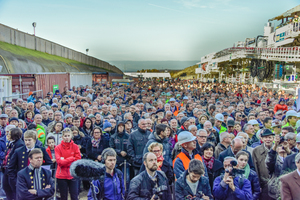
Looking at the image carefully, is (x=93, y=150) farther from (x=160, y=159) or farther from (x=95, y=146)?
(x=160, y=159)

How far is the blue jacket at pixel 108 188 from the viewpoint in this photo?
3.44m

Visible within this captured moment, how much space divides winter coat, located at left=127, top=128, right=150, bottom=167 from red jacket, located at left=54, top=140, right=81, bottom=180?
1.05 meters

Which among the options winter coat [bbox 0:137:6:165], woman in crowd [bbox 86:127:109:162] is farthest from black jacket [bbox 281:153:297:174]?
winter coat [bbox 0:137:6:165]

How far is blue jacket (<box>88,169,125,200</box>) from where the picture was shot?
3.44m

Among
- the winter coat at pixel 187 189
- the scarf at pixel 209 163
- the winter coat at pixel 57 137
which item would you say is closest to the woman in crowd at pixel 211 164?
the scarf at pixel 209 163

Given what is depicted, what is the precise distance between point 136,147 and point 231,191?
2.40 meters

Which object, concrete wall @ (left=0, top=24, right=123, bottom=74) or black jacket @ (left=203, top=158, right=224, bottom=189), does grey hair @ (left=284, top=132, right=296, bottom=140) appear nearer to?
black jacket @ (left=203, top=158, right=224, bottom=189)

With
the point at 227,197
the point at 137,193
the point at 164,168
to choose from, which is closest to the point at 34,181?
the point at 137,193

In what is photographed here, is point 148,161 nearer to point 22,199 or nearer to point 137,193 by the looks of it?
point 137,193

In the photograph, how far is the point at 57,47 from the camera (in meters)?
36.4

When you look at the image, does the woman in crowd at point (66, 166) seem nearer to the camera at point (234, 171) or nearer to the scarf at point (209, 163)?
the scarf at point (209, 163)

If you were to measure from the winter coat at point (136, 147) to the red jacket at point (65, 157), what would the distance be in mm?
1047

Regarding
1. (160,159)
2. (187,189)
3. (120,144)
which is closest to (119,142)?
(120,144)

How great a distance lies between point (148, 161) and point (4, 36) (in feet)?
79.4
